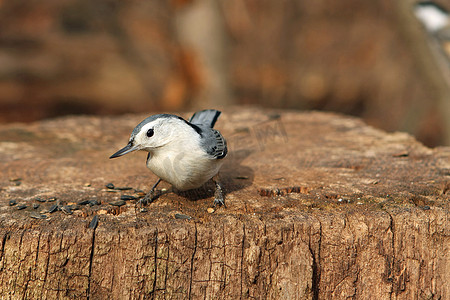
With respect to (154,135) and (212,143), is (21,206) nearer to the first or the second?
(154,135)

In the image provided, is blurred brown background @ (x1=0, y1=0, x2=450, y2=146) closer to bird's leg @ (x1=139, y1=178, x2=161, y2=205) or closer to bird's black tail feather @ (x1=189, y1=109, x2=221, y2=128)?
bird's black tail feather @ (x1=189, y1=109, x2=221, y2=128)

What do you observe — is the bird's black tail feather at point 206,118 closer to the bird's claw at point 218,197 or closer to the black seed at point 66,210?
the bird's claw at point 218,197

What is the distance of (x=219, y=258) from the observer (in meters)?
2.65

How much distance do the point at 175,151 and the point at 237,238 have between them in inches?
26.9

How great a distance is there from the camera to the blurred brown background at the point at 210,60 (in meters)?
8.15

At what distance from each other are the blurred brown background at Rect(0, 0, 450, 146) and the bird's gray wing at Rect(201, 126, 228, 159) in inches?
184

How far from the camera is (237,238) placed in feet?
8.70

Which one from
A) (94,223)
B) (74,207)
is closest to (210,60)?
(74,207)

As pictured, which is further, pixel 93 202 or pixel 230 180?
pixel 230 180

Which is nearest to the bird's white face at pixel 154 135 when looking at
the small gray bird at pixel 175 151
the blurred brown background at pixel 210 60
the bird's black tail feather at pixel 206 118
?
the small gray bird at pixel 175 151

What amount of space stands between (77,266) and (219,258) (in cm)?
72

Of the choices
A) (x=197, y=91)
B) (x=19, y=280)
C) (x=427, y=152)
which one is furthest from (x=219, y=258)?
(x=197, y=91)

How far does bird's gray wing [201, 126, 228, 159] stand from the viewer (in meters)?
3.06

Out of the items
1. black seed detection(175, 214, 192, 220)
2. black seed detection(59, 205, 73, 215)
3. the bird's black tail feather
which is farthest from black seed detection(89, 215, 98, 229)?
the bird's black tail feather
